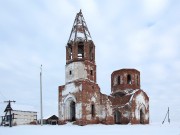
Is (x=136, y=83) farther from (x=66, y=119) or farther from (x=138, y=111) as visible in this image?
(x=66, y=119)

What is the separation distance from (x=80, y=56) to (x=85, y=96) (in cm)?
429

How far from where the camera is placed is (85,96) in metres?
28.1

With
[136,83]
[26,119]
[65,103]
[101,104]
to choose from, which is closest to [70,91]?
[65,103]

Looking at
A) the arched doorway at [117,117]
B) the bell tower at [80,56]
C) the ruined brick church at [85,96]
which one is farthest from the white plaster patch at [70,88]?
the arched doorway at [117,117]

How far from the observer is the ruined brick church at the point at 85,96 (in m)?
28.1

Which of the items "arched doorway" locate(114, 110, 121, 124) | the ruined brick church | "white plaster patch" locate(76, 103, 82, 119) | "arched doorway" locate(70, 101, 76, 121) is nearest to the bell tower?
the ruined brick church

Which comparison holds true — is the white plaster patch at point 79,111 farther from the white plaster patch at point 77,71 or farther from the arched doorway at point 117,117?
the arched doorway at point 117,117

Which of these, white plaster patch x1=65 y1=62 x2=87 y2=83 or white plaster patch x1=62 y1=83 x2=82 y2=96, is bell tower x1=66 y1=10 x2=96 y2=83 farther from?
white plaster patch x1=62 y1=83 x2=82 y2=96

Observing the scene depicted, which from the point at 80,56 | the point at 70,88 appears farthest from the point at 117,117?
the point at 80,56

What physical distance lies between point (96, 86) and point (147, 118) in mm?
7866

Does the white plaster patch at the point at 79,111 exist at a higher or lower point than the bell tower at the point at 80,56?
lower

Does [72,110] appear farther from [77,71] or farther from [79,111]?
[77,71]

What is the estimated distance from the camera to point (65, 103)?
29594 mm

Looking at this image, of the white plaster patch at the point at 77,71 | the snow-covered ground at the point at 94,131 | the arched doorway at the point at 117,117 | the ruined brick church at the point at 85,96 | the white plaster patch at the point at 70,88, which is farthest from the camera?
the arched doorway at the point at 117,117
